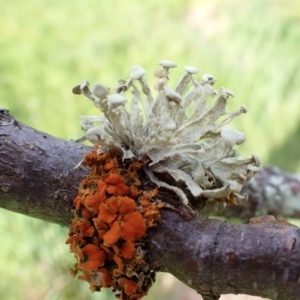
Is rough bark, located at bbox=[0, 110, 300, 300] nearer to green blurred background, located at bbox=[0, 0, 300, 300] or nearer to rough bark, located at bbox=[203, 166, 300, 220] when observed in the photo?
rough bark, located at bbox=[203, 166, 300, 220]

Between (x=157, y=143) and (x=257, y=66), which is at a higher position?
(x=157, y=143)

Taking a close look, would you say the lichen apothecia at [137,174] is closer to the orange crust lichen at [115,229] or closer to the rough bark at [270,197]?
the orange crust lichen at [115,229]

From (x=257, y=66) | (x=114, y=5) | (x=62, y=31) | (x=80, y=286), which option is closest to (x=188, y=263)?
(x=80, y=286)

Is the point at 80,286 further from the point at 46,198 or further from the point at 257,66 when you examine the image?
the point at 257,66

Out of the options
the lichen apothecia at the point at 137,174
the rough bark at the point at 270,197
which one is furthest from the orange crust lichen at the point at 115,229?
the rough bark at the point at 270,197

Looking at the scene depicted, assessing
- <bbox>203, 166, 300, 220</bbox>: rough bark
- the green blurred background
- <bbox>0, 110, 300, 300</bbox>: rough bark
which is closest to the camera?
<bbox>0, 110, 300, 300</bbox>: rough bark

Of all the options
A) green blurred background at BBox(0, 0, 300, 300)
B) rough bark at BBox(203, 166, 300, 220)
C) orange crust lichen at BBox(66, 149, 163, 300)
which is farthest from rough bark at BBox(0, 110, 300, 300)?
green blurred background at BBox(0, 0, 300, 300)

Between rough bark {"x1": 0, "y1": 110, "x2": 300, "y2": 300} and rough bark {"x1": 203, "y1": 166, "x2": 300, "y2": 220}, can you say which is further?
rough bark {"x1": 203, "y1": 166, "x2": 300, "y2": 220}
